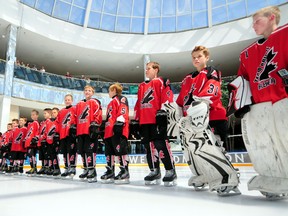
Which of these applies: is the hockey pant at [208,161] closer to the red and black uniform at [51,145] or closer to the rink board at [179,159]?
the red and black uniform at [51,145]

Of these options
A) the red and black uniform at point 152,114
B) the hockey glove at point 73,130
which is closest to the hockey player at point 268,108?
the red and black uniform at point 152,114

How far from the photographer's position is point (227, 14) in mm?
18406

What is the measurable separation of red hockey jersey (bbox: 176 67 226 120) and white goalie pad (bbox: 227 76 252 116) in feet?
0.89

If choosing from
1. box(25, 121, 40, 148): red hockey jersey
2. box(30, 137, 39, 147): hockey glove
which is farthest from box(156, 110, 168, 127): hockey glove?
box(25, 121, 40, 148): red hockey jersey

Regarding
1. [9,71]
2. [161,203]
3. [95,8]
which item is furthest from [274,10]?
[95,8]

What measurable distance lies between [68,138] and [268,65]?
14.5 feet

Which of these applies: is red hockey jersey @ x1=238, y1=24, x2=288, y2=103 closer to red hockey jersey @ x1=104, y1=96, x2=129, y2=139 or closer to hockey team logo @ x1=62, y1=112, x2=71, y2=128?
red hockey jersey @ x1=104, y1=96, x2=129, y2=139

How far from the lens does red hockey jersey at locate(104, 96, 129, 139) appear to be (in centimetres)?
461

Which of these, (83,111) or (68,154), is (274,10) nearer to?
(83,111)

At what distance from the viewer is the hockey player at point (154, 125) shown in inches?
154

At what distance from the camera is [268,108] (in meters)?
2.23

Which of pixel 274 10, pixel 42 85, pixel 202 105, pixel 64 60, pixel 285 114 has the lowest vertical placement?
pixel 285 114

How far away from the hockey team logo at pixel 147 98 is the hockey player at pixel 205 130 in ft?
2.50

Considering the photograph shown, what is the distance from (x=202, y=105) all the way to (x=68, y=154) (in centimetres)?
388
